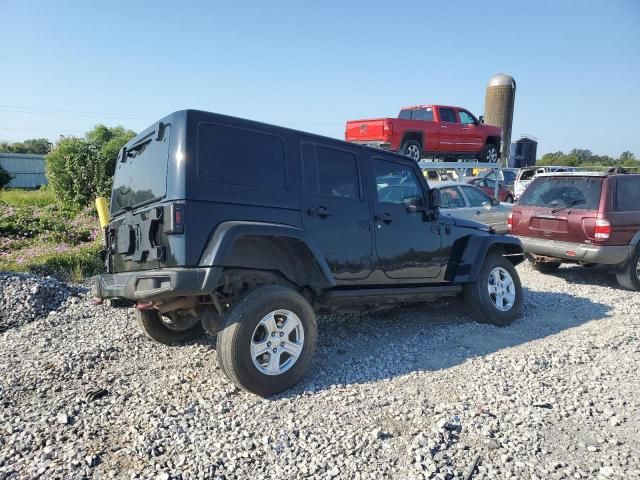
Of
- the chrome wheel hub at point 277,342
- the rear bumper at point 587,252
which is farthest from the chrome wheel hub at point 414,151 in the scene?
the chrome wheel hub at point 277,342

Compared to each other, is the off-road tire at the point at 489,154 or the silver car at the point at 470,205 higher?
the off-road tire at the point at 489,154

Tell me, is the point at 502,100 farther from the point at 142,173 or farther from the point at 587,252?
the point at 142,173

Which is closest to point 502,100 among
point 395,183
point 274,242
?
point 395,183

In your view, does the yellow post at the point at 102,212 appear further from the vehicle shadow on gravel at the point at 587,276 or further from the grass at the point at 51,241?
the vehicle shadow on gravel at the point at 587,276

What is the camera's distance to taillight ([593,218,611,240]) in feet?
23.1

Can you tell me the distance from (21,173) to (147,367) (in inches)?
1156

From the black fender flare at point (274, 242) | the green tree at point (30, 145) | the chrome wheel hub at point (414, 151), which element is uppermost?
the green tree at point (30, 145)

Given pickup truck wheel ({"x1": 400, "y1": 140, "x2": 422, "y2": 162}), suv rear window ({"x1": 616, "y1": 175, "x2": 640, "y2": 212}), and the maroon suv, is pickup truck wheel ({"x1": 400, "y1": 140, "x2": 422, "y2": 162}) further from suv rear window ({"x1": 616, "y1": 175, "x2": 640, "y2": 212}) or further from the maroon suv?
suv rear window ({"x1": 616, "y1": 175, "x2": 640, "y2": 212})

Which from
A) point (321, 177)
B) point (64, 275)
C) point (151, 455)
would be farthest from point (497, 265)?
point (64, 275)

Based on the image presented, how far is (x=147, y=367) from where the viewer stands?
13.8 ft

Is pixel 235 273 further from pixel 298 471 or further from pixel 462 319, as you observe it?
pixel 462 319

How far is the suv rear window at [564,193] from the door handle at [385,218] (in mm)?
4340

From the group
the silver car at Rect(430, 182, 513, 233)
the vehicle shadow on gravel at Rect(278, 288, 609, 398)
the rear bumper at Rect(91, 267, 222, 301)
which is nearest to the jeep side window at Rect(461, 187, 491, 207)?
the silver car at Rect(430, 182, 513, 233)

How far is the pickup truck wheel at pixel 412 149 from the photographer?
38.8 ft
